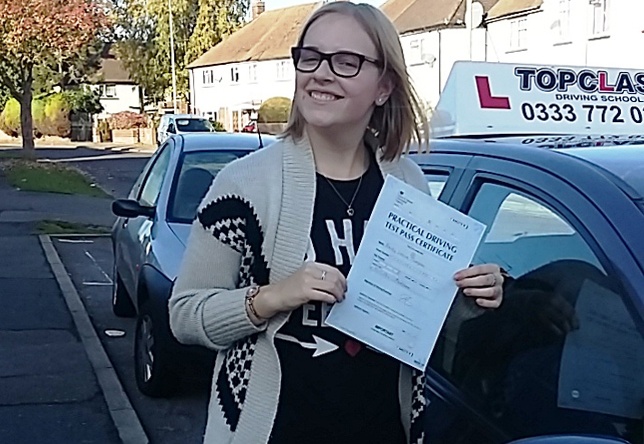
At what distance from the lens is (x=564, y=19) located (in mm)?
29781

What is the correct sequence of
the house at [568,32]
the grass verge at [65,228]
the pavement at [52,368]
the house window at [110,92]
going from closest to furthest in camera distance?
the pavement at [52,368] → the grass verge at [65,228] → the house at [568,32] → the house window at [110,92]

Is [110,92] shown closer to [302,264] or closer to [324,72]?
[324,72]

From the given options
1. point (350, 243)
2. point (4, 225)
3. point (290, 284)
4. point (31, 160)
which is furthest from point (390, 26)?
point (31, 160)

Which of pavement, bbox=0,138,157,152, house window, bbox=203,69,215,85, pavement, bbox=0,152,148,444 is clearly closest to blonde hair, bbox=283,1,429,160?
pavement, bbox=0,152,148,444

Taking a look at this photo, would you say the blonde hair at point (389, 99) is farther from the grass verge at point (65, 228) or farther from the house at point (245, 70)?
the house at point (245, 70)

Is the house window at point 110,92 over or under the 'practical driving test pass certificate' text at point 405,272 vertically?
over

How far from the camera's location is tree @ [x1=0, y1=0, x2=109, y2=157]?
23156 mm

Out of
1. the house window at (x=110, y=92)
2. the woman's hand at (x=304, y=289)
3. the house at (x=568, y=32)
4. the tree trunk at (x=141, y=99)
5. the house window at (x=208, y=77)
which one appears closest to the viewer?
the woman's hand at (x=304, y=289)

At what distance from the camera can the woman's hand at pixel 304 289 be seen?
2.08 meters

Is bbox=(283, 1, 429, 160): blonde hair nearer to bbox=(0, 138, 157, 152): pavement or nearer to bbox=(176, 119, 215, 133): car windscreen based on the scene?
bbox=(176, 119, 215, 133): car windscreen

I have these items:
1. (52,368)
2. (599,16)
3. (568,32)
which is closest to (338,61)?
(52,368)

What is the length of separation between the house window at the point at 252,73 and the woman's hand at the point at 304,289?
57.9 metres

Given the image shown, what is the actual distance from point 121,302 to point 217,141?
203 centimetres

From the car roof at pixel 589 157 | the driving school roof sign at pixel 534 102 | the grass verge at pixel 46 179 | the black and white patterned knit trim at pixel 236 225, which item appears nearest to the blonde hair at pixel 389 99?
the car roof at pixel 589 157
